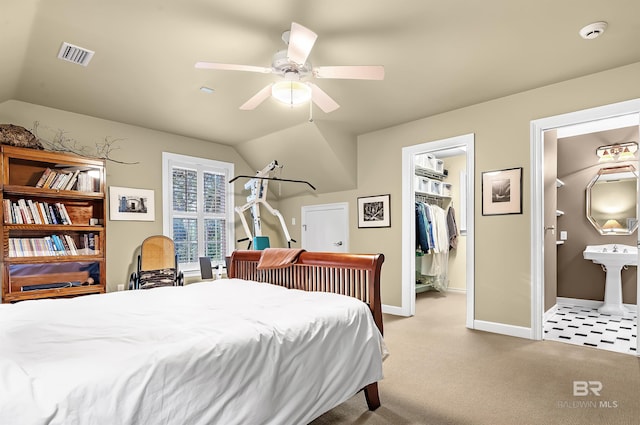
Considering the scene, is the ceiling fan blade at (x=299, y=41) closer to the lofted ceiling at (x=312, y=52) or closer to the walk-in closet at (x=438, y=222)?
the lofted ceiling at (x=312, y=52)

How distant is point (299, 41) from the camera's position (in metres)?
2.01

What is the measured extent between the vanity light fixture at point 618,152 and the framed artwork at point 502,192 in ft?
7.20

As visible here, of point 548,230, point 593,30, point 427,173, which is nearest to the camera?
point 593,30

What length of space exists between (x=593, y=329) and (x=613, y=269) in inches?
43.1

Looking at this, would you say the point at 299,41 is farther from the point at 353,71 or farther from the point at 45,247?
the point at 45,247

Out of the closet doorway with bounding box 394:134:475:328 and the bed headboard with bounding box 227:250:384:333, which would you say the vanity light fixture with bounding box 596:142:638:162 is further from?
the bed headboard with bounding box 227:250:384:333

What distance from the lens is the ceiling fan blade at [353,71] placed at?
225cm

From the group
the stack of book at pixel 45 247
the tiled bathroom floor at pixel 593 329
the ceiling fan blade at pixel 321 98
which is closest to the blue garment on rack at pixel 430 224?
the tiled bathroom floor at pixel 593 329

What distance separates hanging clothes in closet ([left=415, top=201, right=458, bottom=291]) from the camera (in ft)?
17.3

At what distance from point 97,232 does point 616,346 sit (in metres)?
5.51

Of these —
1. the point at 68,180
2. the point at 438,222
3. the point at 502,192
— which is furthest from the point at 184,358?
the point at 438,222

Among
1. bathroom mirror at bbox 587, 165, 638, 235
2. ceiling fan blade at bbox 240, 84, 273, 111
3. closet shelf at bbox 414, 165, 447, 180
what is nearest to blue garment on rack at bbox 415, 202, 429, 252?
closet shelf at bbox 414, 165, 447, 180

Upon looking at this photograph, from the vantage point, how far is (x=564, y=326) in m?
3.91

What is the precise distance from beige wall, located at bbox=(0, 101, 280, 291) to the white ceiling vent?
138cm
